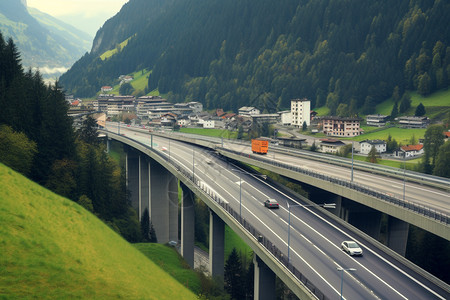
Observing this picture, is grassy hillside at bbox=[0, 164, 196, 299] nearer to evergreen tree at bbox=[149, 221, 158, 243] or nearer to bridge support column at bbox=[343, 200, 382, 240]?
bridge support column at bbox=[343, 200, 382, 240]

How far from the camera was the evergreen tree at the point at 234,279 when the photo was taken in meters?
59.4

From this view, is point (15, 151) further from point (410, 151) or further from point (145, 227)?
point (410, 151)

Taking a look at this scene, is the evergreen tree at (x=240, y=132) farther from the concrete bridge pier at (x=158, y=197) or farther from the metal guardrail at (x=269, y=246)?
the metal guardrail at (x=269, y=246)

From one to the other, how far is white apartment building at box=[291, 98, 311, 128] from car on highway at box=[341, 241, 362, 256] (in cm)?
13530

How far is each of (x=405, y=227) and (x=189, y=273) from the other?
28.4m

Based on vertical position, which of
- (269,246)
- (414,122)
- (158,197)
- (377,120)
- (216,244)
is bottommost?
(158,197)

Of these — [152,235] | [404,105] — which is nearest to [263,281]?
[152,235]

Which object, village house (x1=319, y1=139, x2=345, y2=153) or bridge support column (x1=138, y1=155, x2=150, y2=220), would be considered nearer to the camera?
bridge support column (x1=138, y1=155, x2=150, y2=220)

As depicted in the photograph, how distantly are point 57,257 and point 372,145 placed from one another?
114783mm

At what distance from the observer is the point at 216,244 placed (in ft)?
206

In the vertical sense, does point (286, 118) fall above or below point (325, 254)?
above

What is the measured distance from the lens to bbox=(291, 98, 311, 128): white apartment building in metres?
174

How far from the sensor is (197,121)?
654 feet

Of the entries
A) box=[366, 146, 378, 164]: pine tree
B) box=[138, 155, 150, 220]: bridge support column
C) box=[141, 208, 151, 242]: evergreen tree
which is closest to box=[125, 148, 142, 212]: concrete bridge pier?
box=[138, 155, 150, 220]: bridge support column
